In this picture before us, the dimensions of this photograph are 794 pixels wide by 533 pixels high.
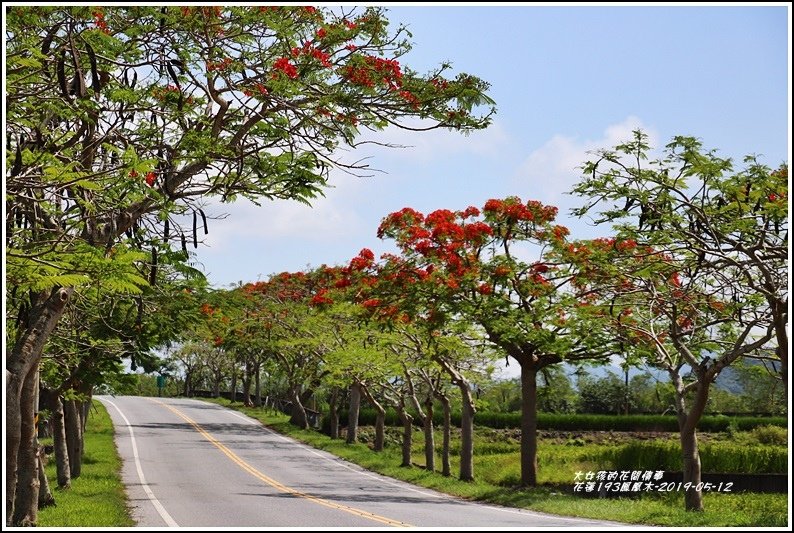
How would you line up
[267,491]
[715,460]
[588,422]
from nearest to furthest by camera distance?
[267,491] → [715,460] → [588,422]

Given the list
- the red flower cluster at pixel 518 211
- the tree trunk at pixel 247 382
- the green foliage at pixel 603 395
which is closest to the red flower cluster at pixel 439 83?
the red flower cluster at pixel 518 211

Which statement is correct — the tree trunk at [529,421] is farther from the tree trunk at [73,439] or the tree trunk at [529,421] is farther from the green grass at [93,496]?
the tree trunk at [73,439]

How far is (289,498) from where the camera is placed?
20.2 meters

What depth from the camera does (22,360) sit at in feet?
35.4

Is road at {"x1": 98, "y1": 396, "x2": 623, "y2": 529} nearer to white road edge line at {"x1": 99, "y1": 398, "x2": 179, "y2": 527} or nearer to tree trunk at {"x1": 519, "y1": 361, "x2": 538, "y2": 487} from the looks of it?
white road edge line at {"x1": 99, "y1": 398, "x2": 179, "y2": 527}

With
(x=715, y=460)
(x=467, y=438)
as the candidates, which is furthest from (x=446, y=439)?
(x=715, y=460)

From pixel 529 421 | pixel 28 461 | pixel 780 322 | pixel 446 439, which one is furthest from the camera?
pixel 446 439

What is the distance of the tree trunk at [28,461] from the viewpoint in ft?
40.8

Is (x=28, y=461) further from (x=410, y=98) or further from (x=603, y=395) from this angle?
(x=603, y=395)

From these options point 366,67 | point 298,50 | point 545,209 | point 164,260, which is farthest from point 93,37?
point 545,209

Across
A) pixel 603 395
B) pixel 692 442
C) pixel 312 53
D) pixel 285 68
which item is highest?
pixel 312 53

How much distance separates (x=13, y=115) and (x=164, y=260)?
14.8 feet

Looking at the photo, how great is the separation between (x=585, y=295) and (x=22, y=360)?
11897 mm

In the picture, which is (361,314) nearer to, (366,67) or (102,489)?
(102,489)
